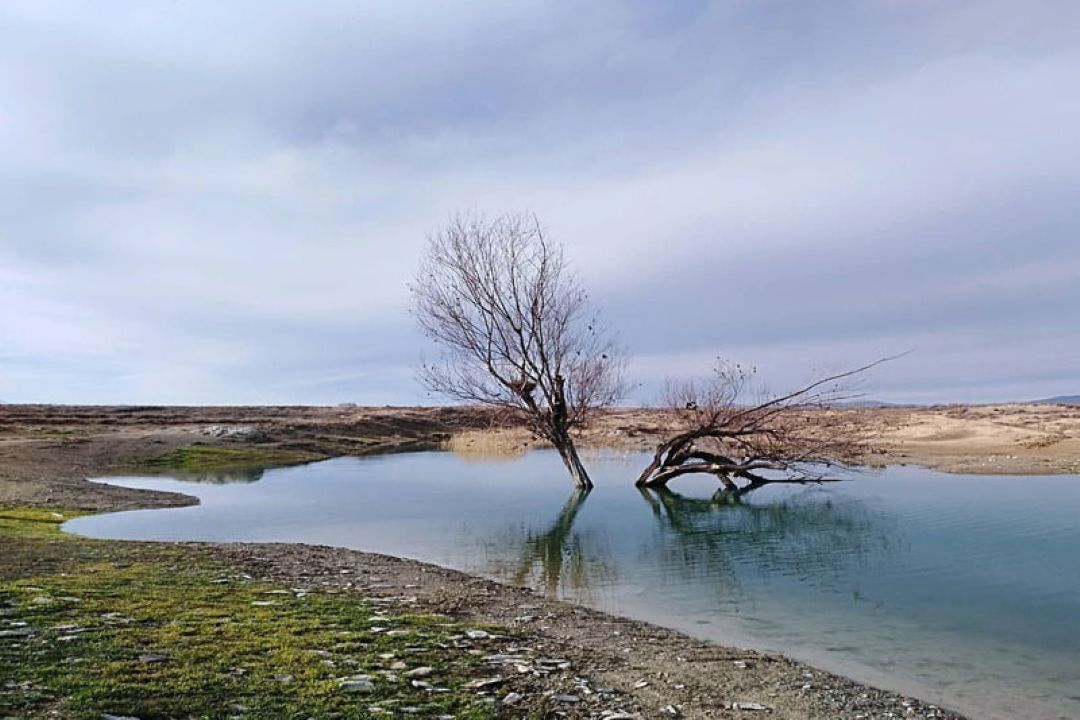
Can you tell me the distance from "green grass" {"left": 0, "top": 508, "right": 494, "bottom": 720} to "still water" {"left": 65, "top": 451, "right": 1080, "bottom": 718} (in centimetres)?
490

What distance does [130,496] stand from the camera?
30.4m

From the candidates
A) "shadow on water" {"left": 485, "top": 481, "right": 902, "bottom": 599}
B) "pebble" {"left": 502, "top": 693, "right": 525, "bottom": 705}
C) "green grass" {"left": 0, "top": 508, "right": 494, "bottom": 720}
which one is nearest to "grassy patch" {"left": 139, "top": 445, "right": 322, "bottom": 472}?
"shadow on water" {"left": 485, "top": 481, "right": 902, "bottom": 599}

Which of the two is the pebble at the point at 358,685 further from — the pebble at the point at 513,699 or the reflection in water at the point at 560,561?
the reflection in water at the point at 560,561

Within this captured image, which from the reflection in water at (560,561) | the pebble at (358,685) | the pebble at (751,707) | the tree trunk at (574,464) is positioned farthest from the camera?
the tree trunk at (574,464)

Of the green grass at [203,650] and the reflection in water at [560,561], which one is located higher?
the green grass at [203,650]

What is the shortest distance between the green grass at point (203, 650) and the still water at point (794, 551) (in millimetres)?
4897

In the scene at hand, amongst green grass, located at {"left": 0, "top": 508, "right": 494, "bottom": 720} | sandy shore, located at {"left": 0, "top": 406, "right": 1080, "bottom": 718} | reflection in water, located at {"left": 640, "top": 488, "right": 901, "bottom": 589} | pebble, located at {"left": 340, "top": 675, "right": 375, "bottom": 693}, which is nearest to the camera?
green grass, located at {"left": 0, "top": 508, "right": 494, "bottom": 720}

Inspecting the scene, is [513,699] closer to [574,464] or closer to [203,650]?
[203,650]

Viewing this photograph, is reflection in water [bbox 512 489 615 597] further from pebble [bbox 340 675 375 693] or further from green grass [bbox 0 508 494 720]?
pebble [bbox 340 675 375 693]

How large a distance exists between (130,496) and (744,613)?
26.2 meters

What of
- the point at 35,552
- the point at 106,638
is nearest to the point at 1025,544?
the point at 106,638

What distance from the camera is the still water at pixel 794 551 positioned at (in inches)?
409

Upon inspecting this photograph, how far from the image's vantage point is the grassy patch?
4828 centimetres

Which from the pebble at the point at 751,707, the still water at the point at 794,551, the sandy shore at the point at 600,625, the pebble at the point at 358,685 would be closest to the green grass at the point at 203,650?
the pebble at the point at 358,685
